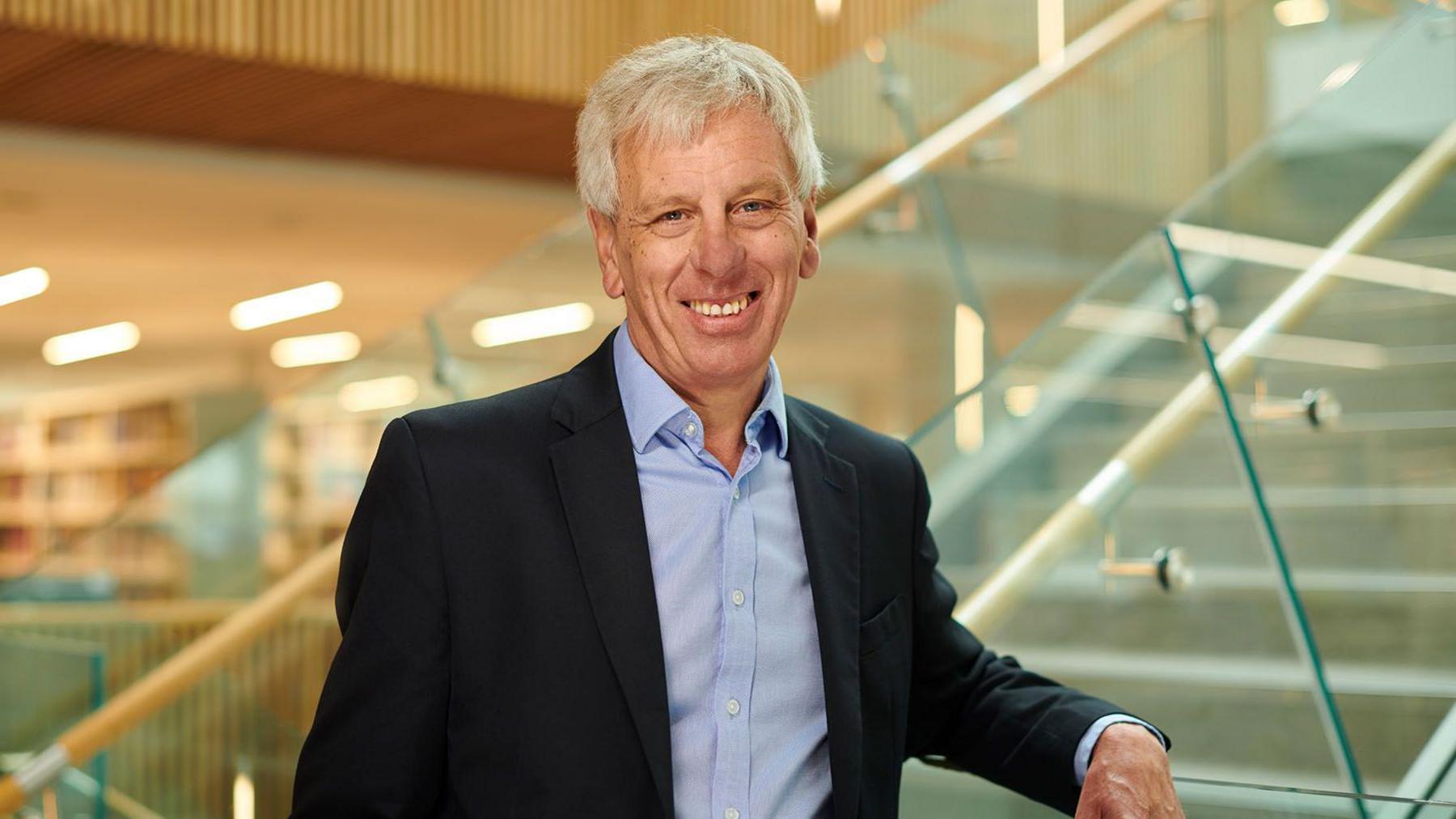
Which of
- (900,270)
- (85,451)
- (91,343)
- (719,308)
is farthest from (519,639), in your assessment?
(85,451)

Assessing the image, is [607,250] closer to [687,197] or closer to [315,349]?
[687,197]

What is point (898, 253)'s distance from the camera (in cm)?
465

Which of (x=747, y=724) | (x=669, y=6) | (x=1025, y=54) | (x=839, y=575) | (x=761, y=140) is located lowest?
(x=747, y=724)

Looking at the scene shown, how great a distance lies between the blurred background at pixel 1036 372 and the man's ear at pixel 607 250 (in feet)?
2.81

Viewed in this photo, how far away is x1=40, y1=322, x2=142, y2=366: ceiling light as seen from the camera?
7938 mm

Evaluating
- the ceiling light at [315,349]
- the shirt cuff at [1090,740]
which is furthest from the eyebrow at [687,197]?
the ceiling light at [315,349]

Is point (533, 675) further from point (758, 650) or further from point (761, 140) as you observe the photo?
point (761, 140)

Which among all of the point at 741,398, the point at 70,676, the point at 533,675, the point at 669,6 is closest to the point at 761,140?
the point at 741,398

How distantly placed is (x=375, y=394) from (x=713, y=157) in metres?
2.23

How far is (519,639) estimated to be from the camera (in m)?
1.51

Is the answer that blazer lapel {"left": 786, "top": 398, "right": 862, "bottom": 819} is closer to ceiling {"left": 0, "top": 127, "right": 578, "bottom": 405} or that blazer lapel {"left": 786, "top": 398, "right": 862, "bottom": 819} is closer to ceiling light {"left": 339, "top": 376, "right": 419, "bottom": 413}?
ceiling light {"left": 339, "top": 376, "right": 419, "bottom": 413}

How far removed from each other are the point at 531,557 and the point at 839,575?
1.13ft

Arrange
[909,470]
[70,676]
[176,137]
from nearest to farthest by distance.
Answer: [909,470] < [70,676] < [176,137]

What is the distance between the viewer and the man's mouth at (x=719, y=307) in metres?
1.63
